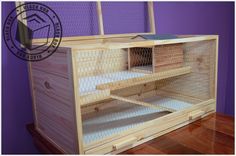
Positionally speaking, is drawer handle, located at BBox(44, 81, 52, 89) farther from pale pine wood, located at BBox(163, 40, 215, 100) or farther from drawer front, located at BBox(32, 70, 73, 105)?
pale pine wood, located at BBox(163, 40, 215, 100)

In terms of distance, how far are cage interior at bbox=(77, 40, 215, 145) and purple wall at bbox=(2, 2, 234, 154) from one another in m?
0.21

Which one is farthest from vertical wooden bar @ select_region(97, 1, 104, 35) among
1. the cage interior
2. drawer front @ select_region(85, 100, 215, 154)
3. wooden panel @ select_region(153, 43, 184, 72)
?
drawer front @ select_region(85, 100, 215, 154)

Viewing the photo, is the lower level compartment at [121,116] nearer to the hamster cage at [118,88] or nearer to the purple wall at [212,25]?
the hamster cage at [118,88]

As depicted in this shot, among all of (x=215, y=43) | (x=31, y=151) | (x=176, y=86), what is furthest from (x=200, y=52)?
(x=31, y=151)

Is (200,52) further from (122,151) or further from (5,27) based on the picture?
(5,27)

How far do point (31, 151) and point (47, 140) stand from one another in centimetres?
25

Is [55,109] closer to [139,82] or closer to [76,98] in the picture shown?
[76,98]

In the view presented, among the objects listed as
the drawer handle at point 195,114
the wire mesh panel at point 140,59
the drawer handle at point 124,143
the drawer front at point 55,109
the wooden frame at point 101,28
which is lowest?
the drawer handle at point 124,143

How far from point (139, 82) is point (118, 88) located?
0.37ft

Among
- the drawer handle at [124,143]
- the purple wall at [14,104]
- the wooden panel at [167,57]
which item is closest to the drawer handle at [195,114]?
the wooden panel at [167,57]

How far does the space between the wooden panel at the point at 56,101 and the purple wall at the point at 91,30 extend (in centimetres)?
10

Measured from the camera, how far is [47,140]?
3.36ft

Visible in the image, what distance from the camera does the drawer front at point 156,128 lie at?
3.05 ft

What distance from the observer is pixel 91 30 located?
127 centimetres
